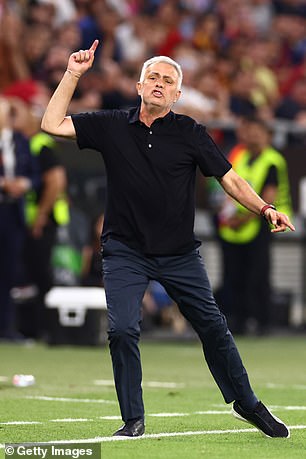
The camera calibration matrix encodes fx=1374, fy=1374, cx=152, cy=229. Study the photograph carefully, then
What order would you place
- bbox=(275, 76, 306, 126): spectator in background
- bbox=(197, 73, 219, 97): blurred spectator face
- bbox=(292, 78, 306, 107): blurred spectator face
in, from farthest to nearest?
bbox=(292, 78, 306, 107): blurred spectator face
bbox=(275, 76, 306, 126): spectator in background
bbox=(197, 73, 219, 97): blurred spectator face

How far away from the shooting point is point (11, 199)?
15.3 meters

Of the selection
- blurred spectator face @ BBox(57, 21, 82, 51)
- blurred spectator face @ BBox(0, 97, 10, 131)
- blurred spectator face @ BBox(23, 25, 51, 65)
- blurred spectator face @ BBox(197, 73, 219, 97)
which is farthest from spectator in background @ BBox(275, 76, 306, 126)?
blurred spectator face @ BBox(0, 97, 10, 131)

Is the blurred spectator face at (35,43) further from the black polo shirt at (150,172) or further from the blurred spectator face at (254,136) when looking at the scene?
the black polo shirt at (150,172)

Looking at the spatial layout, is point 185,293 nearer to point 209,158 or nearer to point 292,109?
point 209,158

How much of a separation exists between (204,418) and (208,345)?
999mm

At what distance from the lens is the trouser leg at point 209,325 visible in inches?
309

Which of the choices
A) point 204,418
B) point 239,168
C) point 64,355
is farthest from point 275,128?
point 204,418

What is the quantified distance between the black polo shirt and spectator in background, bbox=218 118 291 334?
28.3 feet

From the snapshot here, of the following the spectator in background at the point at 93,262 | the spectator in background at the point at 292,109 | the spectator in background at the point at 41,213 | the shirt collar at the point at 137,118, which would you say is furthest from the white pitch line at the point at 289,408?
the spectator in background at the point at 292,109

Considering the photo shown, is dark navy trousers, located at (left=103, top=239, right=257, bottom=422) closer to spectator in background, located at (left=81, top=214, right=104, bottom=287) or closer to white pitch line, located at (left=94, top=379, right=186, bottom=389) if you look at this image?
white pitch line, located at (left=94, top=379, right=186, bottom=389)

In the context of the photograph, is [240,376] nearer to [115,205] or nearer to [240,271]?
[115,205]

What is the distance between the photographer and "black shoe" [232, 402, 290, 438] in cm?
778

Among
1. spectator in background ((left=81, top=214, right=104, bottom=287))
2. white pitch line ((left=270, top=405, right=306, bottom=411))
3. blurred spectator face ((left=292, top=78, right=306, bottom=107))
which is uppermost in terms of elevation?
blurred spectator face ((left=292, top=78, right=306, bottom=107))

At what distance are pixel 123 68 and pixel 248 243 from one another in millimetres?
3452
